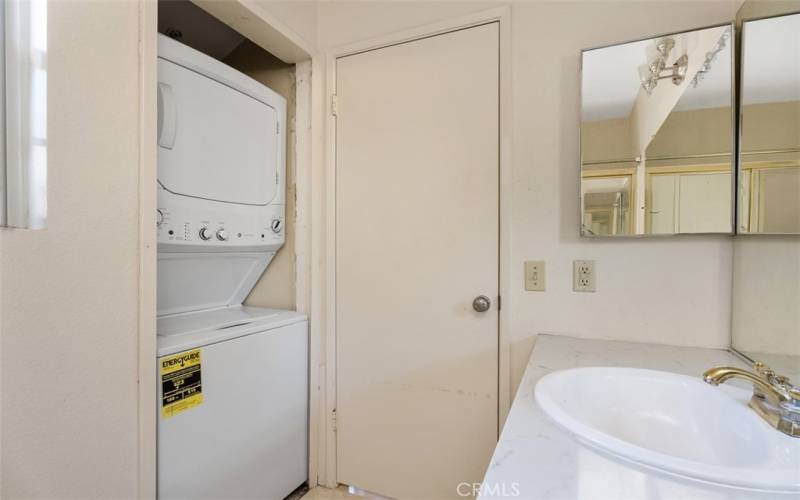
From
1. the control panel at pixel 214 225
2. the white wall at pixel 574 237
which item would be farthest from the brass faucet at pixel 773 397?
the control panel at pixel 214 225

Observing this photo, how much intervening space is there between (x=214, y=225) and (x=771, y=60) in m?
1.87

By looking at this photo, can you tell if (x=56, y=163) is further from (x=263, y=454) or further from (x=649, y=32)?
(x=649, y=32)

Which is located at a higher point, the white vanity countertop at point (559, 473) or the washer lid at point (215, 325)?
the washer lid at point (215, 325)

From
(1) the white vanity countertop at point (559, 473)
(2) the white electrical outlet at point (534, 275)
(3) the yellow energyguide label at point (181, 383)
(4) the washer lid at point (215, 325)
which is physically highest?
(2) the white electrical outlet at point (534, 275)

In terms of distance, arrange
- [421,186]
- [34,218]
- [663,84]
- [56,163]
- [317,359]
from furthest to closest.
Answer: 1. [317,359]
2. [421,186]
3. [663,84]
4. [56,163]
5. [34,218]

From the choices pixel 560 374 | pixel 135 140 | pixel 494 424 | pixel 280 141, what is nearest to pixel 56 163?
pixel 135 140

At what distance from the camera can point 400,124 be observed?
1684 millimetres

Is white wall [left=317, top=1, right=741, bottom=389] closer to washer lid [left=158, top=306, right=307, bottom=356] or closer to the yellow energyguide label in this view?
washer lid [left=158, top=306, right=307, bottom=356]

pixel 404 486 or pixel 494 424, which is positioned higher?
pixel 494 424

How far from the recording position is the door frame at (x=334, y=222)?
4.91 feet

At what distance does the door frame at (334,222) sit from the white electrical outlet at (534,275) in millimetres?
68

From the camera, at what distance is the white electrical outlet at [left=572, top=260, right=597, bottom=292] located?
138 cm

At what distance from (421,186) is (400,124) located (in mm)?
298
